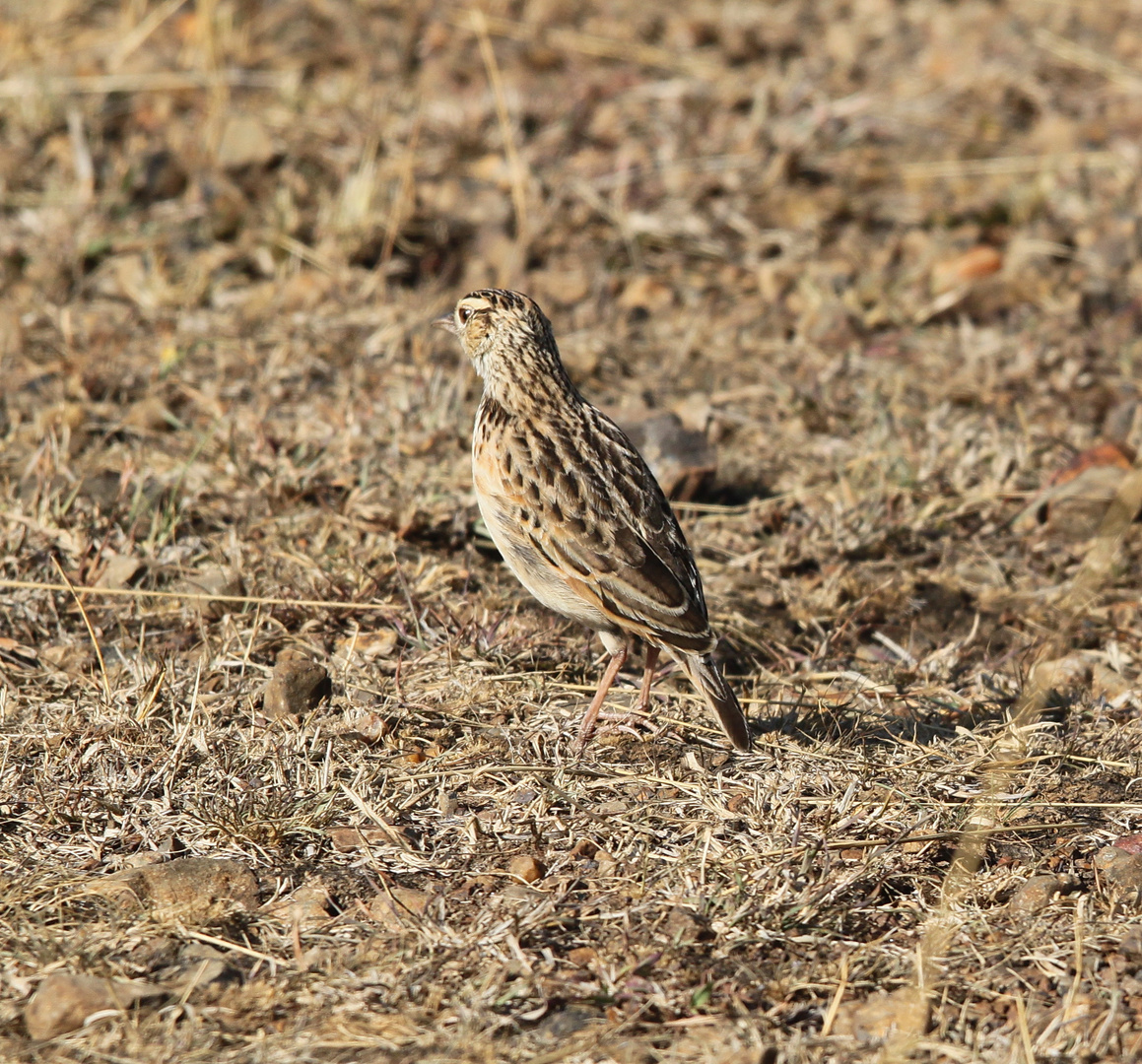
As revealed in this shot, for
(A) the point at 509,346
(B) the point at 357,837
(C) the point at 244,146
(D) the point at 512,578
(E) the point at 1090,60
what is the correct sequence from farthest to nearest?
(E) the point at 1090,60
(C) the point at 244,146
(D) the point at 512,578
(A) the point at 509,346
(B) the point at 357,837

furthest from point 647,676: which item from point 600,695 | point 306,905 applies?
point 306,905

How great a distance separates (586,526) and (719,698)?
786mm

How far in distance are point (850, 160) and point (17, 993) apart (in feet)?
25.7

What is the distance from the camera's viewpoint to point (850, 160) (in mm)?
10047

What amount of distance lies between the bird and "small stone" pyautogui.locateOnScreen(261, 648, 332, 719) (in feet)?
2.61

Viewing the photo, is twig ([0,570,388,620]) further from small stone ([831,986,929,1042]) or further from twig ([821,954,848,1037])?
small stone ([831,986,929,1042])

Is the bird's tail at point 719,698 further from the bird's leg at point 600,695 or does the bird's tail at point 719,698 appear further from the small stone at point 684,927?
the small stone at point 684,927

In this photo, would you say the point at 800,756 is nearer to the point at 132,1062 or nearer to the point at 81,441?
the point at 132,1062

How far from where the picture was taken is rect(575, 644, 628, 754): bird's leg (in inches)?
202

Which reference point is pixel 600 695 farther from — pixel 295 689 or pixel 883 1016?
pixel 883 1016

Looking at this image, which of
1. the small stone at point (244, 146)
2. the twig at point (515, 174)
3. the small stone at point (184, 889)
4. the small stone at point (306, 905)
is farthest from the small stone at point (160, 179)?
the small stone at point (306, 905)

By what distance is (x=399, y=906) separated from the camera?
4301 mm

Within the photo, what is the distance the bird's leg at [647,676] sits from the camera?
539 centimetres

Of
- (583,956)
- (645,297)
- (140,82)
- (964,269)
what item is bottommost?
(583,956)
